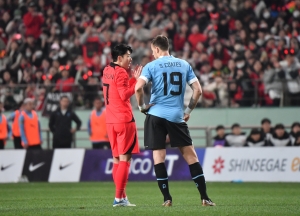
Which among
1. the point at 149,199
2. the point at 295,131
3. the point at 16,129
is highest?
the point at 295,131

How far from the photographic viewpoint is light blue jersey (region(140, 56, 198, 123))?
10.4 metres

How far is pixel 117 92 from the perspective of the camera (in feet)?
35.7

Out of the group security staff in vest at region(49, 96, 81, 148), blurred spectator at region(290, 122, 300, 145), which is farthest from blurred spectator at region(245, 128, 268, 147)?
security staff in vest at region(49, 96, 81, 148)

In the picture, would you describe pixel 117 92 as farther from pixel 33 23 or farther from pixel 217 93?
pixel 33 23

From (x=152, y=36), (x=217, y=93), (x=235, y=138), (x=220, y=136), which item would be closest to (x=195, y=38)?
(x=152, y=36)

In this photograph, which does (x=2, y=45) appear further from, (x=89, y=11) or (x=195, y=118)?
(x=195, y=118)

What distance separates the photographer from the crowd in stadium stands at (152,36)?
69.4ft

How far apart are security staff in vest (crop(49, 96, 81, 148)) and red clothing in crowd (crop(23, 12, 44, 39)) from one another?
25.0ft

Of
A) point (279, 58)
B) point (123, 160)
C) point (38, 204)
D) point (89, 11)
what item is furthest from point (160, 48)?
point (89, 11)

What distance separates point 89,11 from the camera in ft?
91.7

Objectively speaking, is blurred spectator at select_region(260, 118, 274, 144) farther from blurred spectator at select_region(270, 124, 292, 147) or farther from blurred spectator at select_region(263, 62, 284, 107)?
blurred spectator at select_region(263, 62, 284, 107)

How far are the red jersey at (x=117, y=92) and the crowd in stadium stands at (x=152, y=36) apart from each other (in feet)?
33.3

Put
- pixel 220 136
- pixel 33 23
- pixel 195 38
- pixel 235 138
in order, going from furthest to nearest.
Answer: pixel 33 23 < pixel 195 38 < pixel 220 136 < pixel 235 138

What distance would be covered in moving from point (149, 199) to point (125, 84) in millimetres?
2712
